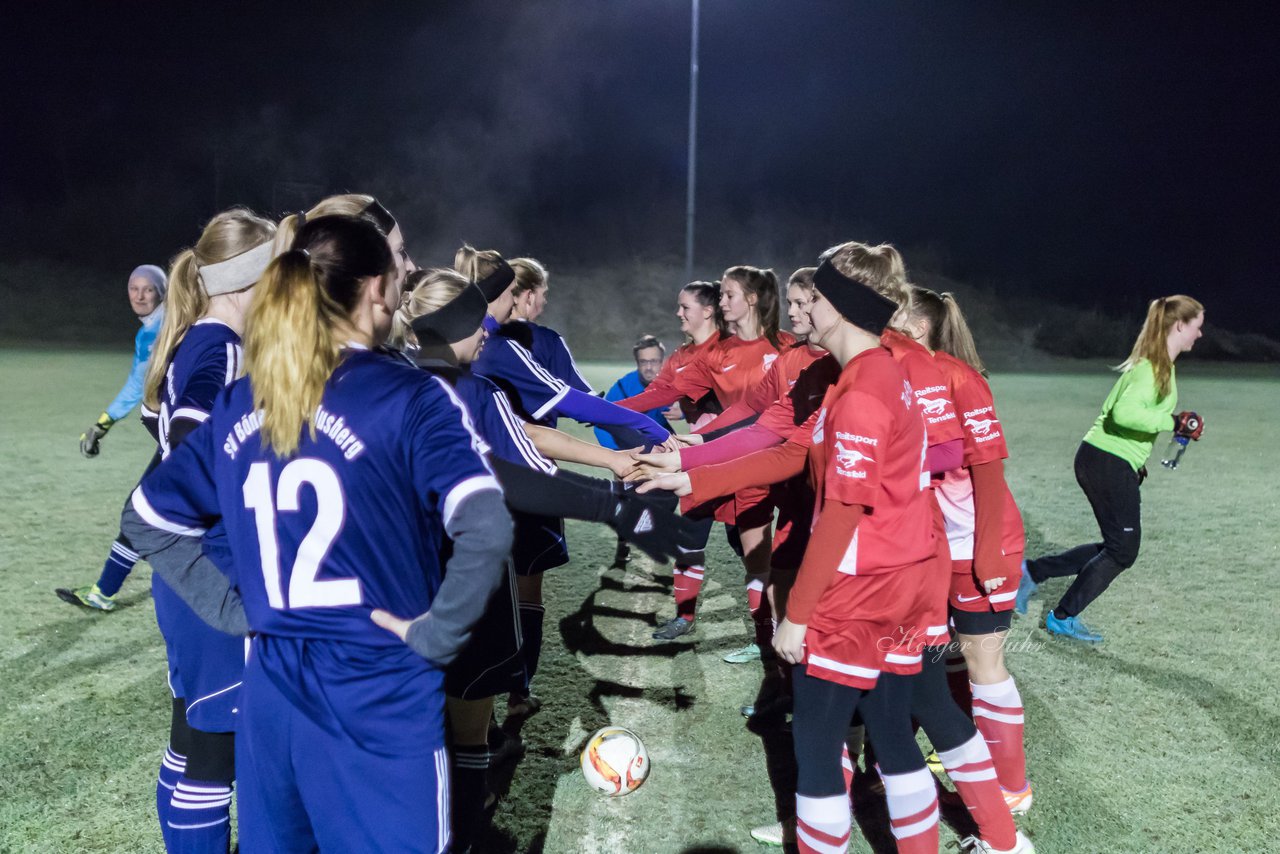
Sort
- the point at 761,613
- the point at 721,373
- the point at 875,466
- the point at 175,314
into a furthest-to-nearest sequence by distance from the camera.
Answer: the point at 721,373, the point at 761,613, the point at 175,314, the point at 875,466

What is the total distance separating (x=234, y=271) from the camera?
2537 millimetres

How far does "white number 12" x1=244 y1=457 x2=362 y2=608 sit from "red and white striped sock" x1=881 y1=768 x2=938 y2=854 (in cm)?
174

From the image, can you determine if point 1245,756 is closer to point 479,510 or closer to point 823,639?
point 823,639

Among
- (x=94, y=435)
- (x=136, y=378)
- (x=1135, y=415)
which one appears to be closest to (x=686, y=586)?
(x=1135, y=415)

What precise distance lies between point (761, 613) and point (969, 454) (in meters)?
1.91

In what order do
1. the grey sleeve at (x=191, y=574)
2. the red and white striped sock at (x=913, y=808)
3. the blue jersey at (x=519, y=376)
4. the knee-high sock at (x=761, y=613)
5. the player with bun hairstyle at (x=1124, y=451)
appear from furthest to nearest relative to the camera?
1. the player with bun hairstyle at (x=1124, y=451)
2. the knee-high sock at (x=761, y=613)
3. the blue jersey at (x=519, y=376)
4. the red and white striped sock at (x=913, y=808)
5. the grey sleeve at (x=191, y=574)

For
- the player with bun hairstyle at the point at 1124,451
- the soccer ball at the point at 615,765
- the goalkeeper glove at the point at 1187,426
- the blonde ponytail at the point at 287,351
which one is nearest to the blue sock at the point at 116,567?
the soccer ball at the point at 615,765

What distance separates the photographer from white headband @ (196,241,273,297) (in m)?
2.53

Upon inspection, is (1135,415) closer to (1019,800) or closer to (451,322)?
(1019,800)

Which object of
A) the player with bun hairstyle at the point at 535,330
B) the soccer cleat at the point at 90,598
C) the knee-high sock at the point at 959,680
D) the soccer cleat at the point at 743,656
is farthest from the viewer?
the soccer cleat at the point at 90,598

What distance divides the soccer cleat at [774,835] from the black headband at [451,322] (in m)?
2.15

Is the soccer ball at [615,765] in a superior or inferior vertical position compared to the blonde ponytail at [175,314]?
inferior

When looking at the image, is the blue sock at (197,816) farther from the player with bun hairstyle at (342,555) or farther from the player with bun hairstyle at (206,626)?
the player with bun hairstyle at (342,555)

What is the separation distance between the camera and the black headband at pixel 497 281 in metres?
3.97
